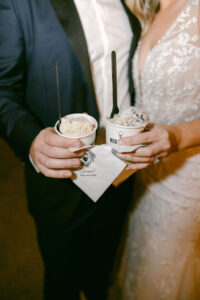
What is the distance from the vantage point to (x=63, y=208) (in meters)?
1.25

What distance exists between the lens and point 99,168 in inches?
34.4

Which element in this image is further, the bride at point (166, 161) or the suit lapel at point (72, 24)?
the bride at point (166, 161)

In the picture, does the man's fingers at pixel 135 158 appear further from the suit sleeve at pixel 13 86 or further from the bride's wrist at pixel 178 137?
the suit sleeve at pixel 13 86

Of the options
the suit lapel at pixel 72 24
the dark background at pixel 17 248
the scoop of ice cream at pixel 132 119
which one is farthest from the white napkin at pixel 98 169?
the dark background at pixel 17 248

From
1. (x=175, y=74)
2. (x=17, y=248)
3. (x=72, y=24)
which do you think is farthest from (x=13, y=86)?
(x=17, y=248)

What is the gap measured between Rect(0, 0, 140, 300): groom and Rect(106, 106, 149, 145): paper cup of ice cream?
0.50ft

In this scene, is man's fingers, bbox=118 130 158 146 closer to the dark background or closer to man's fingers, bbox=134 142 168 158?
man's fingers, bbox=134 142 168 158

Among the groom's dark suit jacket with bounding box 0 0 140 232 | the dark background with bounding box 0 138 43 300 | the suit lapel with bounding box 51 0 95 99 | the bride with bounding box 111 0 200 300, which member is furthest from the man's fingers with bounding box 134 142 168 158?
the dark background with bounding box 0 138 43 300

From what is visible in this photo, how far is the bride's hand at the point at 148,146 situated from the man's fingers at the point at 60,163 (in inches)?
6.6

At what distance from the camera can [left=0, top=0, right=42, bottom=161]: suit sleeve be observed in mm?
958

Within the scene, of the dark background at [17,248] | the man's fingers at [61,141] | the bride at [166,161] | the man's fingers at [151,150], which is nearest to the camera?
the man's fingers at [61,141]

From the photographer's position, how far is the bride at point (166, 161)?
3.68 feet

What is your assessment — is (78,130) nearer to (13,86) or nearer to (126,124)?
(126,124)

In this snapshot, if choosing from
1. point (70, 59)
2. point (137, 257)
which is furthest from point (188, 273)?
point (70, 59)
